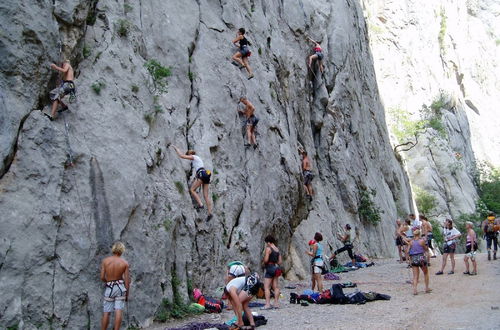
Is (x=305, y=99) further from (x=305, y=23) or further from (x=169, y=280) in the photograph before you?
(x=169, y=280)

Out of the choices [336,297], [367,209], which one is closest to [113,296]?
[336,297]

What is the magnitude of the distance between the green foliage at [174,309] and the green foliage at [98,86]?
4698mm

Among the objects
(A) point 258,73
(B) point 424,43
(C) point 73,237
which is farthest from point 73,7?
(B) point 424,43

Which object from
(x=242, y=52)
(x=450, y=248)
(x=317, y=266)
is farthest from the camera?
(x=242, y=52)

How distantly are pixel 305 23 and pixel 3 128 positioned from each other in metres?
20.7

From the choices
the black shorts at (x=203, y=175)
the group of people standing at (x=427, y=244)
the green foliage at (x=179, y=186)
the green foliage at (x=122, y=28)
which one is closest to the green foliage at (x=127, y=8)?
the green foliage at (x=122, y=28)

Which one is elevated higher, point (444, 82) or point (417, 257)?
point (444, 82)

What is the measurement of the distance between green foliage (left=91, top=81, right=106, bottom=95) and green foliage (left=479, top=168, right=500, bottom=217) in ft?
141

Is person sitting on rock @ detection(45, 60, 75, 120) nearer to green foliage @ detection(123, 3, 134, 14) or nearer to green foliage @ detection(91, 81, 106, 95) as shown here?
green foliage @ detection(91, 81, 106, 95)

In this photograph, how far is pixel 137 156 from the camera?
1160cm

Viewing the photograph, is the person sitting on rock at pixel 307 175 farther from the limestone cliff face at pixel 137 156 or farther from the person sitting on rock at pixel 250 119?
the person sitting on rock at pixel 250 119

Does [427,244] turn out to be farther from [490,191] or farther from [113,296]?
[490,191]

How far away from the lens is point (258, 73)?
1969 centimetres

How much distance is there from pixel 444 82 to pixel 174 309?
50101 millimetres
